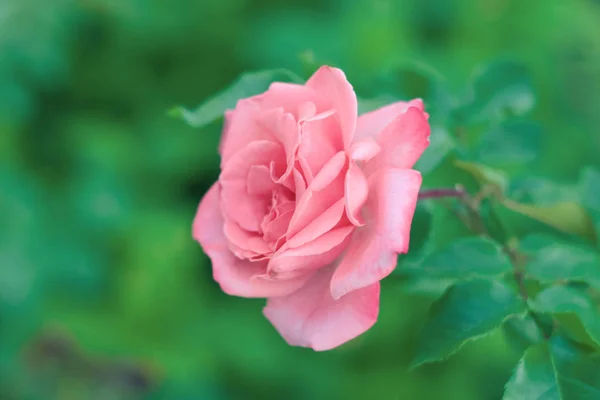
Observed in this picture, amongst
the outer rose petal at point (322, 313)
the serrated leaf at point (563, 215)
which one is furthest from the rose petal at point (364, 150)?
the serrated leaf at point (563, 215)

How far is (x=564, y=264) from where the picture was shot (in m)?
0.62

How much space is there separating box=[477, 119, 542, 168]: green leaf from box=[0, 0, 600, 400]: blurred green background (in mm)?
620

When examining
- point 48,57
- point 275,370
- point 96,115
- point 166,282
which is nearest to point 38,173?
point 96,115

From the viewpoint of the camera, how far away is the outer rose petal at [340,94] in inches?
21.0

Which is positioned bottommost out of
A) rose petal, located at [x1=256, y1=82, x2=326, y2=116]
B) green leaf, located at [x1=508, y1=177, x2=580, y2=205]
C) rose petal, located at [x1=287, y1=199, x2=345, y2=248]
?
green leaf, located at [x1=508, y1=177, x2=580, y2=205]

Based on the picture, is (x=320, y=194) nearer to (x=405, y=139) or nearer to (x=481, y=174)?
(x=405, y=139)

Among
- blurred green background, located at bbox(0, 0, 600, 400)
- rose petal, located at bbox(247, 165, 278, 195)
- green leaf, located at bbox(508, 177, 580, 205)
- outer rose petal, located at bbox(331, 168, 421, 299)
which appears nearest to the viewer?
outer rose petal, located at bbox(331, 168, 421, 299)

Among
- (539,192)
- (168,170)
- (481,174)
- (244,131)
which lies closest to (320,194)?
(244,131)

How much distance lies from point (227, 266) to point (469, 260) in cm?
25

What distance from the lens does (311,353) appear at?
1.45 m

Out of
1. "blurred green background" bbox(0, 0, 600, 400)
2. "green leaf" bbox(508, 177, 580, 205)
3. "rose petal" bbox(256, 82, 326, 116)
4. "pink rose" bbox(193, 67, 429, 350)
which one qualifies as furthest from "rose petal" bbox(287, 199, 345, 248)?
"blurred green background" bbox(0, 0, 600, 400)

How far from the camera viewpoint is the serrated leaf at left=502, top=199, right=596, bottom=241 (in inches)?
25.7

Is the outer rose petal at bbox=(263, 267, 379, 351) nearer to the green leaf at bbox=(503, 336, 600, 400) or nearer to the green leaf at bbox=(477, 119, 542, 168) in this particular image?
the green leaf at bbox=(503, 336, 600, 400)

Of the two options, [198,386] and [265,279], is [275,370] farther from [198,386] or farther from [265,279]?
[265,279]
